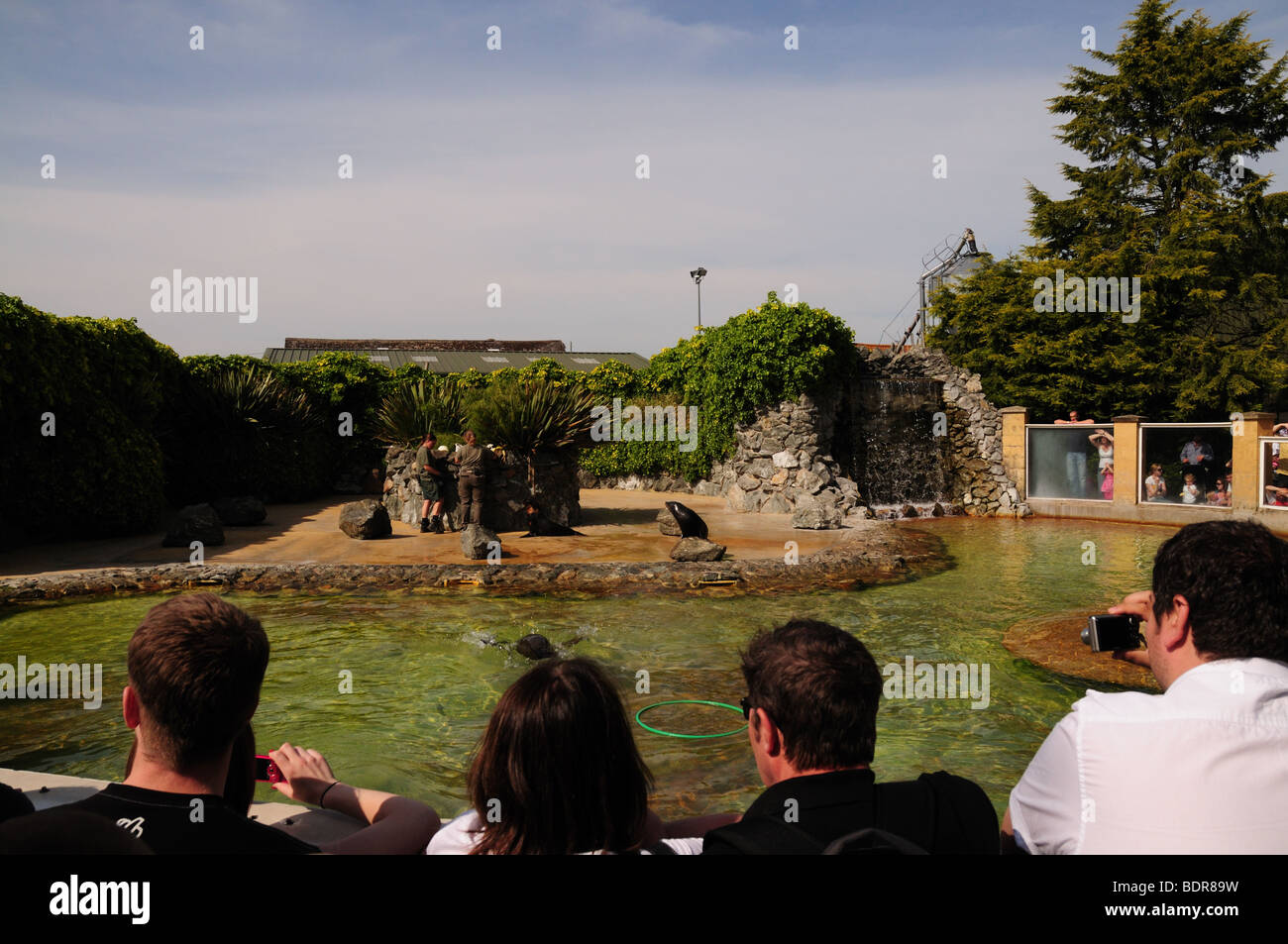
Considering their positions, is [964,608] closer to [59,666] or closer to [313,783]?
[313,783]

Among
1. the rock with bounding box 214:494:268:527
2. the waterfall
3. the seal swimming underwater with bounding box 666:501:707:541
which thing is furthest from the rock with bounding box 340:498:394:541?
the waterfall

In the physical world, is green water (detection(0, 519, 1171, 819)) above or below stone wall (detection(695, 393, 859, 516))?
below

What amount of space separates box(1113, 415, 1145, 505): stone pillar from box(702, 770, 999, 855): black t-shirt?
15718 millimetres

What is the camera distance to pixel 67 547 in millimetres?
10578

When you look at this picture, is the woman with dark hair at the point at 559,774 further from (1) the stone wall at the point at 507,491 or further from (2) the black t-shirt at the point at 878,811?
(1) the stone wall at the point at 507,491

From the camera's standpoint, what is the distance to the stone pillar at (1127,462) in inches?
599

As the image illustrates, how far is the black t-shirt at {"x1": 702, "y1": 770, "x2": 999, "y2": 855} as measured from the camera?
65.5 inches

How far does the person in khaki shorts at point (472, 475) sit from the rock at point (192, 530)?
10.2 feet

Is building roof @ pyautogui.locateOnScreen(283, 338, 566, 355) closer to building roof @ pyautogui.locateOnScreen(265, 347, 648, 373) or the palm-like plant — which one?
building roof @ pyautogui.locateOnScreen(265, 347, 648, 373)

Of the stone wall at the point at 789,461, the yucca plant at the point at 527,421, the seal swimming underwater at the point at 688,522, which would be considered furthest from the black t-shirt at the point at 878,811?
the stone wall at the point at 789,461

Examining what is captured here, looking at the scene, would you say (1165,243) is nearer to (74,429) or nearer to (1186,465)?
(1186,465)

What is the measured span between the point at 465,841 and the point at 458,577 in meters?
7.05
